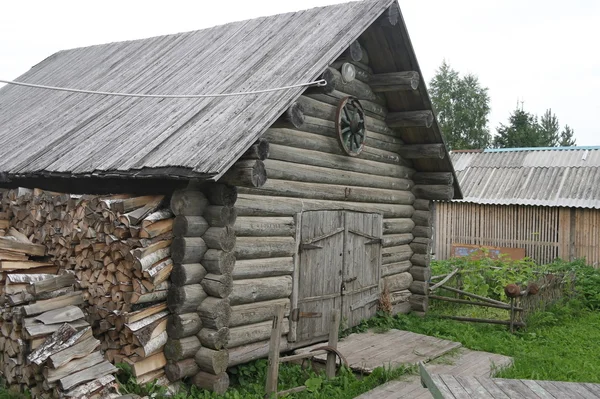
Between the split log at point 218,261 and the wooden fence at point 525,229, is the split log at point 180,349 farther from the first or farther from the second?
the wooden fence at point 525,229

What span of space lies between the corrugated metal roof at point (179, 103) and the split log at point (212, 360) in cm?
218

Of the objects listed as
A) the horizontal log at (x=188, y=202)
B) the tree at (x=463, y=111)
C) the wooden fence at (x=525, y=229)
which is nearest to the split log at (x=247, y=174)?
the horizontal log at (x=188, y=202)

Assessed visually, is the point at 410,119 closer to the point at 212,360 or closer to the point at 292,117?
the point at 292,117

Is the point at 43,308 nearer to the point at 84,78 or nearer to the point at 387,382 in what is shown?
the point at 387,382

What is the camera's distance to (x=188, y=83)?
901 centimetres

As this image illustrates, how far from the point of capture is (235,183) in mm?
6859

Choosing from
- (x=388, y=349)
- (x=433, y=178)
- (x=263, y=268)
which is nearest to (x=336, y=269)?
(x=388, y=349)

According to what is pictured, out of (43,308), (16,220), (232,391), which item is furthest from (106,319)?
(16,220)

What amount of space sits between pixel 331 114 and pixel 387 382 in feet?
13.5

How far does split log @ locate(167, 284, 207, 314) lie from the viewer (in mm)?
6844

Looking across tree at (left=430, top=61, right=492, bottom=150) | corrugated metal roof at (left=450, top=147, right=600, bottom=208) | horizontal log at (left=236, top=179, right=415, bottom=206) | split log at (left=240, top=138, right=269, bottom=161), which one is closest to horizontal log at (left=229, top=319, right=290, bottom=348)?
horizontal log at (left=236, top=179, right=415, bottom=206)

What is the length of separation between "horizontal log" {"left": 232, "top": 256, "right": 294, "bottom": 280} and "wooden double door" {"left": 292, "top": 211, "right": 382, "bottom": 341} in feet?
1.02

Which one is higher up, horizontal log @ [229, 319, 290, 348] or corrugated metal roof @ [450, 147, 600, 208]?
corrugated metal roof @ [450, 147, 600, 208]

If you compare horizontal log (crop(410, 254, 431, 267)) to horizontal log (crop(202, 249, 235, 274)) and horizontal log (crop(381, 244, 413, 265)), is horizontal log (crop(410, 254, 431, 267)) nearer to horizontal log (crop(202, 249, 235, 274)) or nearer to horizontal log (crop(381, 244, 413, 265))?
horizontal log (crop(381, 244, 413, 265))
